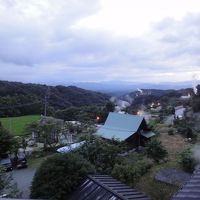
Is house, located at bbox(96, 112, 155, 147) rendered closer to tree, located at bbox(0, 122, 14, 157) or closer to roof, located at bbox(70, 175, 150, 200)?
tree, located at bbox(0, 122, 14, 157)

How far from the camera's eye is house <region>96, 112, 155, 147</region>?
100 feet

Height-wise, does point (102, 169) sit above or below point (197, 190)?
below

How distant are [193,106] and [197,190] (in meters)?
38.9

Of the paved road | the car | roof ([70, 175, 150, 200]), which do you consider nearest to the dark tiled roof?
roof ([70, 175, 150, 200])

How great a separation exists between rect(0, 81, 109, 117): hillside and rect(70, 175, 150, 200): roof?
94.1 ft

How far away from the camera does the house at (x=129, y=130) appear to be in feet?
100

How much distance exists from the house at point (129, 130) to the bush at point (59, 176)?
14333 mm

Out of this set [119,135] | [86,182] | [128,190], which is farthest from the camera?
[119,135]

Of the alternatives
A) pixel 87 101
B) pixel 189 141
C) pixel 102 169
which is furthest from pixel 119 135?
pixel 87 101

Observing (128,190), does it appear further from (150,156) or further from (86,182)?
(150,156)

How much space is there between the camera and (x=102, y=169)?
2125 cm

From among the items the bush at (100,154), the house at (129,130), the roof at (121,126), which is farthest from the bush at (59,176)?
the house at (129,130)

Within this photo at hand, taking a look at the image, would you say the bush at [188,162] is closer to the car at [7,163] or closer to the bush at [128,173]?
the bush at [128,173]

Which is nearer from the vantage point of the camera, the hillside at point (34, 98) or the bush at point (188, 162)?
the bush at point (188, 162)
